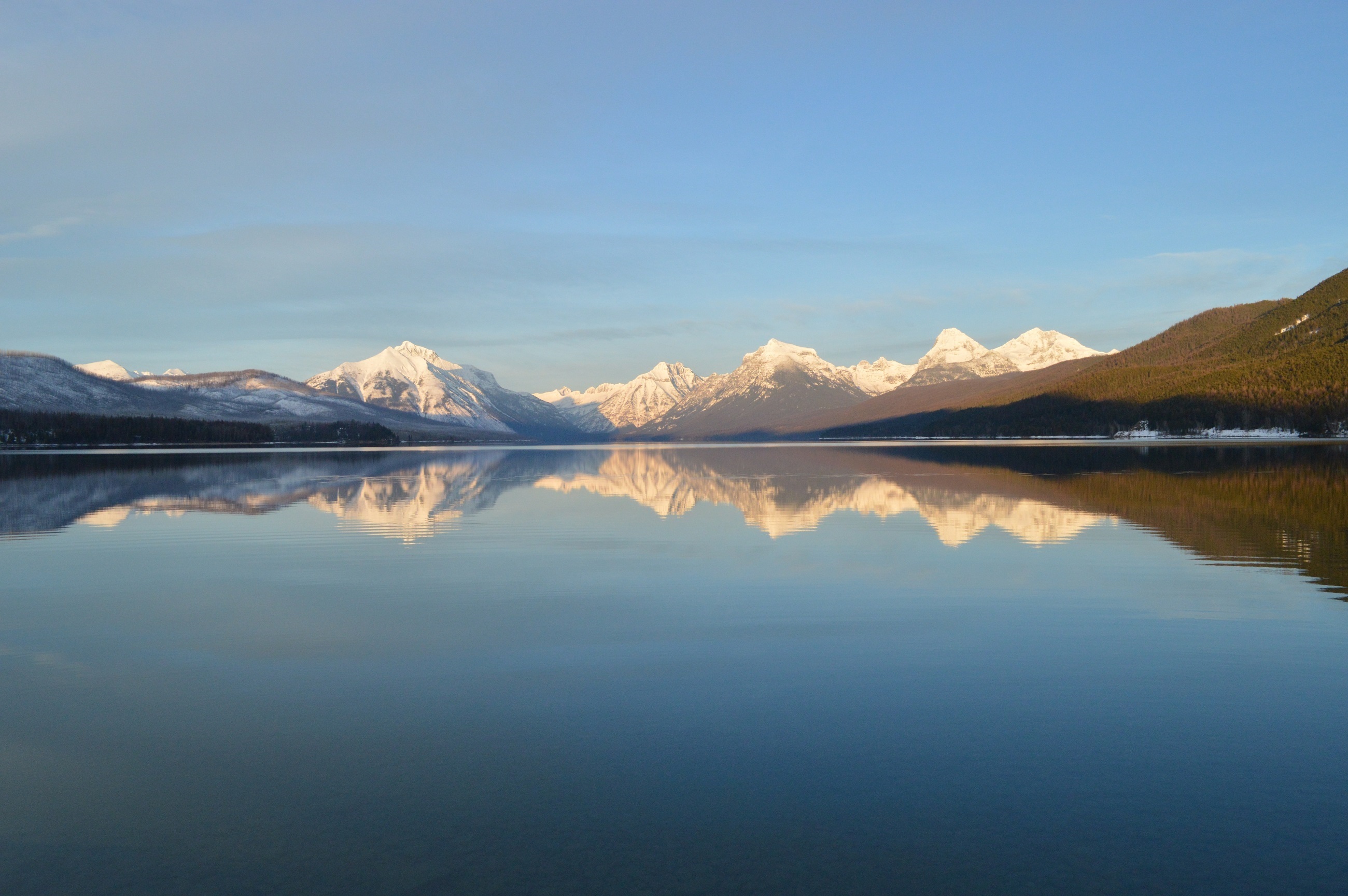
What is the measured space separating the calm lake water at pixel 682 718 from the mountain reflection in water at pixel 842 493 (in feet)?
11.1

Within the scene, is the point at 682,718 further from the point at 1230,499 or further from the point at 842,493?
the point at 1230,499

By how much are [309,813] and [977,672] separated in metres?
10.7

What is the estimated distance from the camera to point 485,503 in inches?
2098

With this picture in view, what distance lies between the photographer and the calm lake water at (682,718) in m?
8.84

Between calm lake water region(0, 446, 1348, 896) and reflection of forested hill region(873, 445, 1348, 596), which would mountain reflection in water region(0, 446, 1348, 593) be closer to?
reflection of forested hill region(873, 445, 1348, 596)

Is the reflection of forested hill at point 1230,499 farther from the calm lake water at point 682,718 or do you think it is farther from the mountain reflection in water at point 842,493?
the calm lake water at point 682,718

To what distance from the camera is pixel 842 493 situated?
5578 cm

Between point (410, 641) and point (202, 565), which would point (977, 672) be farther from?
point (202, 565)

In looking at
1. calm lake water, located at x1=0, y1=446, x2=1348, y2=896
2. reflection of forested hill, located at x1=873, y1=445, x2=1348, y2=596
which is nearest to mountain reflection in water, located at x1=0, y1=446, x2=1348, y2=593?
reflection of forested hill, located at x1=873, y1=445, x2=1348, y2=596

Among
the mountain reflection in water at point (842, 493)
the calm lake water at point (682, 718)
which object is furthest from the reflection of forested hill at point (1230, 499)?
the calm lake water at point (682, 718)

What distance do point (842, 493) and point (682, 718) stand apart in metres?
44.0

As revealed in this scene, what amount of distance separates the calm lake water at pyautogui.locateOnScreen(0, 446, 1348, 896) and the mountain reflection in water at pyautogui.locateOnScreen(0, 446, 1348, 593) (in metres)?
3.39

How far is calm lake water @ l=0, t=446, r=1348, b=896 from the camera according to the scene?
884 cm

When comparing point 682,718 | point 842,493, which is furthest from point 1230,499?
point 682,718
